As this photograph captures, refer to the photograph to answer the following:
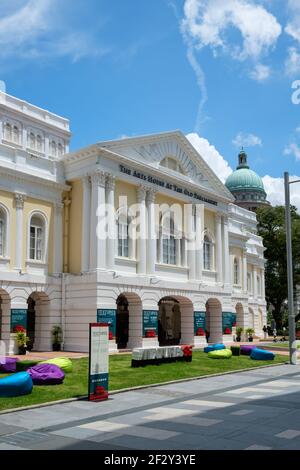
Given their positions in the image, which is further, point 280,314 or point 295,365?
point 280,314

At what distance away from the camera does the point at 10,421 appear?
39.3 feet

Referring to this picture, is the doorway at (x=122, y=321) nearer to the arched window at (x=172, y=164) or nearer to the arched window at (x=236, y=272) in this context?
the arched window at (x=172, y=164)

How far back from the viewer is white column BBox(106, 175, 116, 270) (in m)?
30.8

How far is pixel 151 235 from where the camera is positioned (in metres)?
33.9

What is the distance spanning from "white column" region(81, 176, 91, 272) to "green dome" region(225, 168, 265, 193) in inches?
2745

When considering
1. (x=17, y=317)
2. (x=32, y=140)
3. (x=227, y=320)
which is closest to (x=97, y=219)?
(x=17, y=317)

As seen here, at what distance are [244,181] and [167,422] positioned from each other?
90.1 meters

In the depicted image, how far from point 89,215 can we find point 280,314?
45302 millimetres

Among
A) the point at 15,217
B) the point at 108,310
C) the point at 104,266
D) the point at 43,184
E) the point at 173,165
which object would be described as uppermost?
the point at 173,165

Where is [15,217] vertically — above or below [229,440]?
above

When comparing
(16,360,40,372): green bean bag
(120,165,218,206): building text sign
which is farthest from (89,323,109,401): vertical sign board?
(120,165,218,206): building text sign

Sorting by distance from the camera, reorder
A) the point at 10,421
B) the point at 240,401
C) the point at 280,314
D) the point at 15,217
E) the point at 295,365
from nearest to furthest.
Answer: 1. the point at 10,421
2. the point at 240,401
3. the point at 295,365
4. the point at 15,217
5. the point at 280,314

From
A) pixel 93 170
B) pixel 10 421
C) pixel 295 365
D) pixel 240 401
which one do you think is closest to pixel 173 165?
pixel 93 170
